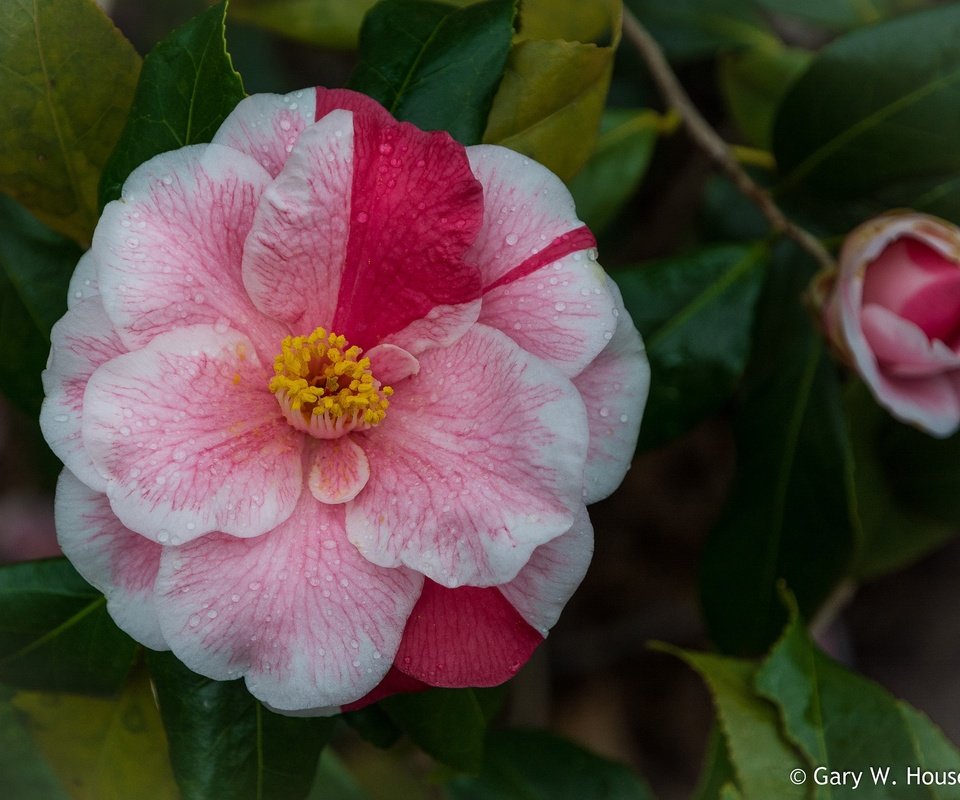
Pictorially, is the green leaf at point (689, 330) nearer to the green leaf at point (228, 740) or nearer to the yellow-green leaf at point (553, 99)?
the yellow-green leaf at point (553, 99)

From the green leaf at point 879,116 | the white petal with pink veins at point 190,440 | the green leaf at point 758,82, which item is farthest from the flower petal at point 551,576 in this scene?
the green leaf at point 758,82

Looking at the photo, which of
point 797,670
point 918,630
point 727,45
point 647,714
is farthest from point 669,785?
point 727,45

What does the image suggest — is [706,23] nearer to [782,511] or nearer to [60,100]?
[782,511]

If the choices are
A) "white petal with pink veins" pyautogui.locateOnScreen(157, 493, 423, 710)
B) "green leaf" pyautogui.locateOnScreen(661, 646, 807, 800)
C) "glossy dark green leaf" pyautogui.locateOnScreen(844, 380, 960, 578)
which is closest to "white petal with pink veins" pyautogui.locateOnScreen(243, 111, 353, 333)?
"white petal with pink veins" pyautogui.locateOnScreen(157, 493, 423, 710)

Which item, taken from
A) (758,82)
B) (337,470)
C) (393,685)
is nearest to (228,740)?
(393,685)

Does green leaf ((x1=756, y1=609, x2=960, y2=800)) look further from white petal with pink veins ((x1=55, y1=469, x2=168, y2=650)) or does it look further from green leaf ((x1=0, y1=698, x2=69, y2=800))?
green leaf ((x1=0, y1=698, x2=69, y2=800))

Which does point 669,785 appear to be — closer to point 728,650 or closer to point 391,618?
point 728,650
